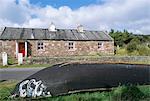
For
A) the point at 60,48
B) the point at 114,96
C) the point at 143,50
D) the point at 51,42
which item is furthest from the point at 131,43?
the point at 114,96

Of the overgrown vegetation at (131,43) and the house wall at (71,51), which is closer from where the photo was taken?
the overgrown vegetation at (131,43)

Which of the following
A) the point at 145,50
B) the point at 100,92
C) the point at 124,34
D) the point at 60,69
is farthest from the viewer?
the point at 124,34

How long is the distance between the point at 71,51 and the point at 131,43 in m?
8.24

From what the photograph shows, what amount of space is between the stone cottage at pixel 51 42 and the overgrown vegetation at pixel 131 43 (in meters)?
3.31

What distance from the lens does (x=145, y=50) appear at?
37.2 m

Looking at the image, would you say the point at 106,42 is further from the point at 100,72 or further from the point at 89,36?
the point at 100,72

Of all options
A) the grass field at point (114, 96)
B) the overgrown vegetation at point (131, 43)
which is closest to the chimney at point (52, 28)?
the overgrown vegetation at point (131, 43)

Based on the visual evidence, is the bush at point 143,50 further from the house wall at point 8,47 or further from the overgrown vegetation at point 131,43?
the house wall at point 8,47

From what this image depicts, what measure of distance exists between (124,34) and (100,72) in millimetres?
45608

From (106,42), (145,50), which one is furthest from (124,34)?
(145,50)

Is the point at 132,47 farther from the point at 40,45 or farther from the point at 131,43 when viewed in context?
the point at 40,45

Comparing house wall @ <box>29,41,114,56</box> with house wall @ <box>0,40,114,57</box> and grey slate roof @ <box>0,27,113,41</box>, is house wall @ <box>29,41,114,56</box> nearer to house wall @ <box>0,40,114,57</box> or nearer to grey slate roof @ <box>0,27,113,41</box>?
house wall @ <box>0,40,114,57</box>

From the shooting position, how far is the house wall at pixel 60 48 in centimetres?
3872

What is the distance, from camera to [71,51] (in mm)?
41531
